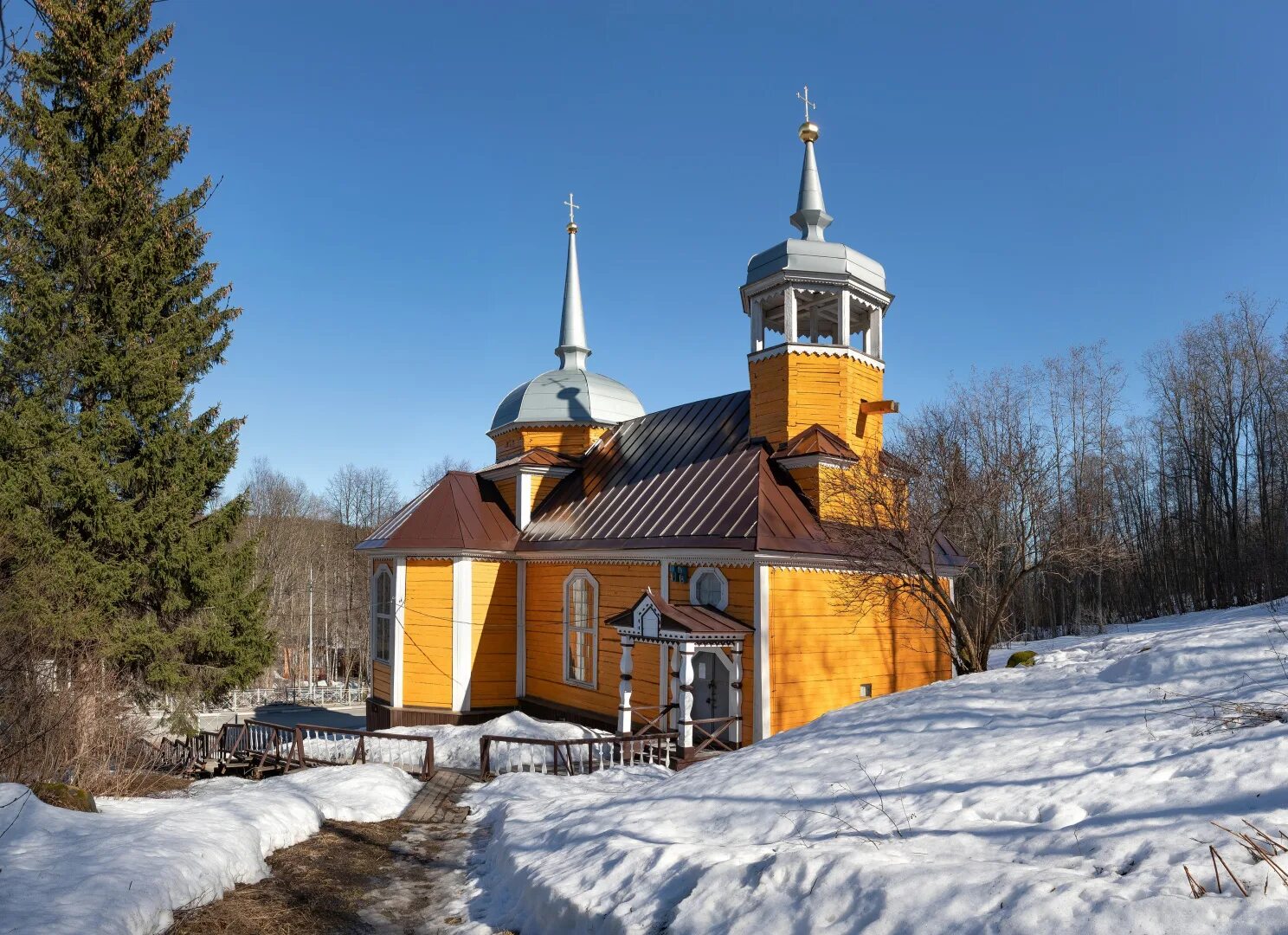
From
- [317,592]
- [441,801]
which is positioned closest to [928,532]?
[441,801]

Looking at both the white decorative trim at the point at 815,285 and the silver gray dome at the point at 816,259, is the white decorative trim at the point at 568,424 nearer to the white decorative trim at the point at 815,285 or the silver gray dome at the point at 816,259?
the white decorative trim at the point at 815,285

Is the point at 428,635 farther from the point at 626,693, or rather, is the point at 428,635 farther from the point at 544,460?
the point at 626,693

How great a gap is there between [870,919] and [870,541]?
10.8 metres

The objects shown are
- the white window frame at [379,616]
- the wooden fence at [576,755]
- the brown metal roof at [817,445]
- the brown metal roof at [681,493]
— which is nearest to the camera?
the wooden fence at [576,755]

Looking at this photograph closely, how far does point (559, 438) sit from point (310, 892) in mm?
15030

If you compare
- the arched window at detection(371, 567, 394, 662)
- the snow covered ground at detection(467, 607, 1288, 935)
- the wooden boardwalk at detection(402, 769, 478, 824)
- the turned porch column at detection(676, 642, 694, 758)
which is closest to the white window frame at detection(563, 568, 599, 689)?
the turned porch column at detection(676, 642, 694, 758)

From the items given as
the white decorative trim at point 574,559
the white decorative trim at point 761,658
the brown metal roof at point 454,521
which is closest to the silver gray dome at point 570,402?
the brown metal roof at point 454,521

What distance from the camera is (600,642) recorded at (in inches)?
665

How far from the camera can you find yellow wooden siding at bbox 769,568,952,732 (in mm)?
13961

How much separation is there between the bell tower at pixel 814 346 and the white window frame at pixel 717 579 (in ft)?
10.3

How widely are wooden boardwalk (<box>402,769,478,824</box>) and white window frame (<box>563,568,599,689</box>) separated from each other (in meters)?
4.48

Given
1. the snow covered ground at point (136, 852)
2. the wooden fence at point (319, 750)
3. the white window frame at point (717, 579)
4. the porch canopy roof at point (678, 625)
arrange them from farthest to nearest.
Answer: the white window frame at point (717, 579) → the porch canopy roof at point (678, 625) → the wooden fence at point (319, 750) → the snow covered ground at point (136, 852)

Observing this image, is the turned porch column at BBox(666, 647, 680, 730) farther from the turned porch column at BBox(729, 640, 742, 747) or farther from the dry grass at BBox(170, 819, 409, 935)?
the dry grass at BBox(170, 819, 409, 935)

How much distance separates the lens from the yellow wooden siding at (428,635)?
19.1 metres
